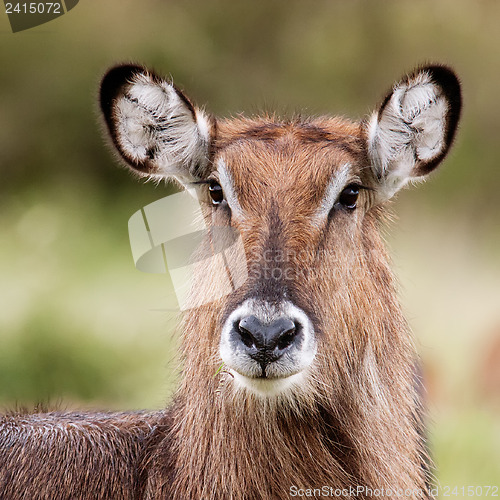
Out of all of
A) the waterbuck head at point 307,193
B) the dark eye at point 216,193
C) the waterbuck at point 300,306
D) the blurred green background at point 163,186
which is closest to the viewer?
the waterbuck head at point 307,193

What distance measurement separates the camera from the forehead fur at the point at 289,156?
4.77 m

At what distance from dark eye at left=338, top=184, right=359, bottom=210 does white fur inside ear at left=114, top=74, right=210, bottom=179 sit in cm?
80

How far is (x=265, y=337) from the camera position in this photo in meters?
4.15

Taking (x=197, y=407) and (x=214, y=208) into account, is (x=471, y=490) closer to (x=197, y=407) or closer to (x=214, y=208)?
(x=197, y=407)

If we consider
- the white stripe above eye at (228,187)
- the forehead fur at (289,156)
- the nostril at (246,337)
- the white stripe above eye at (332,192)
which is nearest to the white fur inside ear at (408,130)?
the forehead fur at (289,156)

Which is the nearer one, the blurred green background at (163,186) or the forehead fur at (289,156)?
the forehead fur at (289,156)

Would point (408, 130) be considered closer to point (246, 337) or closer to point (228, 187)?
point (228, 187)

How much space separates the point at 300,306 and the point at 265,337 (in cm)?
39

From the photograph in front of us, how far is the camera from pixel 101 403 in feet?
30.0

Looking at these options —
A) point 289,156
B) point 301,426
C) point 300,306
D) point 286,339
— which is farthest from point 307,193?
point 301,426

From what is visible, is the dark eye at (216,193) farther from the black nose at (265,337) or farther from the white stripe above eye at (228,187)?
the black nose at (265,337)

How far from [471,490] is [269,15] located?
787cm

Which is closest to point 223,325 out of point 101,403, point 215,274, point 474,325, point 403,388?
point 215,274

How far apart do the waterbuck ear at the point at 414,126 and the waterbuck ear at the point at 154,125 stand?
947 mm
